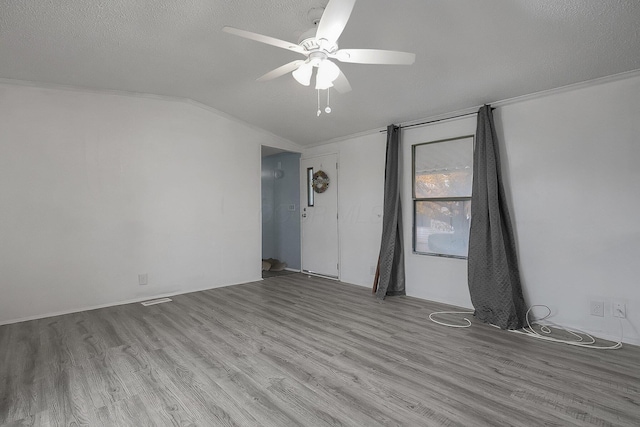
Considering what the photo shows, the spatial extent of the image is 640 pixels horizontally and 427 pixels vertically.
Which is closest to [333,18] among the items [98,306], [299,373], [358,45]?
[358,45]

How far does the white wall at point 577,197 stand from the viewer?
105 inches

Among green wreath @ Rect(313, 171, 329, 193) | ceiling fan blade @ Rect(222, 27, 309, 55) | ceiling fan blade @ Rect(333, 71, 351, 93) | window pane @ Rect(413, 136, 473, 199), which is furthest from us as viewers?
green wreath @ Rect(313, 171, 329, 193)

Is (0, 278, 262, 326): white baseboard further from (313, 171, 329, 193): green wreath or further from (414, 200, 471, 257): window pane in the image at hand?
(414, 200, 471, 257): window pane

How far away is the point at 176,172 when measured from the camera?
14.0 feet

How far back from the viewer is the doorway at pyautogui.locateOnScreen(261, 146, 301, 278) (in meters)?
5.96

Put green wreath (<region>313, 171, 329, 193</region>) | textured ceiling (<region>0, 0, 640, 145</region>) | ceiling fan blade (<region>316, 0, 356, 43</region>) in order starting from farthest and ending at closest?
1. green wreath (<region>313, 171, 329, 193</region>)
2. textured ceiling (<region>0, 0, 640, 145</region>)
3. ceiling fan blade (<region>316, 0, 356, 43</region>)

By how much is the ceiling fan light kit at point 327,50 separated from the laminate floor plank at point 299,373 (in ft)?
5.97

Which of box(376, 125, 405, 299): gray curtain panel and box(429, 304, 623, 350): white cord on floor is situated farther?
box(376, 125, 405, 299): gray curtain panel

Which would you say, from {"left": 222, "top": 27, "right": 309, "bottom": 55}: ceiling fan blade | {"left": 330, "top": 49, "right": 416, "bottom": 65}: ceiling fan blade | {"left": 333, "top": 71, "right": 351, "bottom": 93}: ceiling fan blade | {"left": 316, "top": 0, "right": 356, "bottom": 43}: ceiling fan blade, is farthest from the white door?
{"left": 316, "top": 0, "right": 356, "bottom": 43}: ceiling fan blade

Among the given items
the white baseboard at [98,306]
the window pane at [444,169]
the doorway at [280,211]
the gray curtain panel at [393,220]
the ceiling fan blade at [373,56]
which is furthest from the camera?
the doorway at [280,211]

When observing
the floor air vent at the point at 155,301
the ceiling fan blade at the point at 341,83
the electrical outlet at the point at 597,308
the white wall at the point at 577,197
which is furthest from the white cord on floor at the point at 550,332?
the floor air vent at the point at 155,301

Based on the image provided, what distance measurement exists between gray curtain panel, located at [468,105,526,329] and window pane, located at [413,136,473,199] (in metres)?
0.24

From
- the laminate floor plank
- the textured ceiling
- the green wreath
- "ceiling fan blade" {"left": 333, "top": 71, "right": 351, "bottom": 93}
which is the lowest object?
the laminate floor plank

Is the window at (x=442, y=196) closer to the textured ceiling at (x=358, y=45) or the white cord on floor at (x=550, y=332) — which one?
the textured ceiling at (x=358, y=45)
